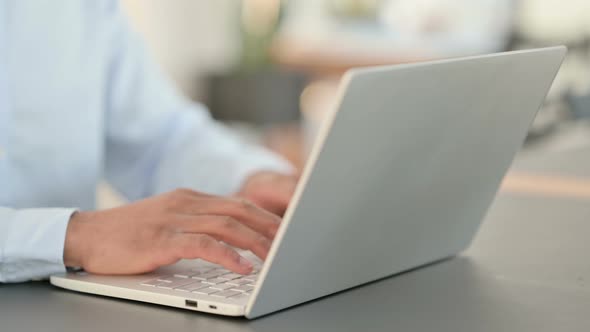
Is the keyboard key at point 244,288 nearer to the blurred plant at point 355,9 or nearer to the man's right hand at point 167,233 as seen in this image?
the man's right hand at point 167,233

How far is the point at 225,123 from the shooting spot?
21.1ft

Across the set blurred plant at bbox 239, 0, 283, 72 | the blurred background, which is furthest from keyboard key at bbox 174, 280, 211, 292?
blurred plant at bbox 239, 0, 283, 72

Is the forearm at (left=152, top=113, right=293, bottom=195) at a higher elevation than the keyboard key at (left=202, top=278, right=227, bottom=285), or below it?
higher

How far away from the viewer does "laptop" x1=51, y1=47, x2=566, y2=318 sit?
2.58 ft

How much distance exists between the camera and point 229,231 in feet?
3.24

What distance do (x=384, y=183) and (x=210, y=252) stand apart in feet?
0.58

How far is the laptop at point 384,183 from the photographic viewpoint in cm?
79

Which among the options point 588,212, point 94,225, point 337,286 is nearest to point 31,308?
point 94,225

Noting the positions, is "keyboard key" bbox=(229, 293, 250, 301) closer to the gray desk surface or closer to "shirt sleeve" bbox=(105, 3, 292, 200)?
the gray desk surface

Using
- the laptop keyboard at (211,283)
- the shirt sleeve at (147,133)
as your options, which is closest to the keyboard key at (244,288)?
the laptop keyboard at (211,283)

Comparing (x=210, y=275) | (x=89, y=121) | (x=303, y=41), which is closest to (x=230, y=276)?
(x=210, y=275)

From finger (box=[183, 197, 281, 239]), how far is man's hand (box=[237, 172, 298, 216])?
0.27 meters

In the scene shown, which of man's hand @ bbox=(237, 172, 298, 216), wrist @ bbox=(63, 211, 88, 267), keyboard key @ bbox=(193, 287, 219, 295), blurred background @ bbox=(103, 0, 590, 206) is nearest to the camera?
keyboard key @ bbox=(193, 287, 219, 295)

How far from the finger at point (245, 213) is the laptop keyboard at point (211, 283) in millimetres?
47
